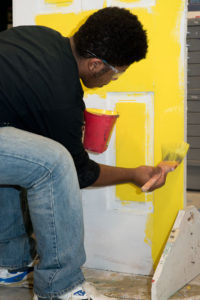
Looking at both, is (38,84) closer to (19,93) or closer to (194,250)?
(19,93)

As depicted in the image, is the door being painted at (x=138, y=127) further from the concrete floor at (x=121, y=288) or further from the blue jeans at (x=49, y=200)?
the blue jeans at (x=49, y=200)

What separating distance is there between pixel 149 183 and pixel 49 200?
0.40m

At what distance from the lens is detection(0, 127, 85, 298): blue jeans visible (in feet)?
3.21

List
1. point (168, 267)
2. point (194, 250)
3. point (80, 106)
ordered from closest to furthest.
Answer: point (80, 106)
point (168, 267)
point (194, 250)

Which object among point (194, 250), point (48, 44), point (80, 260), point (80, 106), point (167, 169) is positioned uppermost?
point (48, 44)

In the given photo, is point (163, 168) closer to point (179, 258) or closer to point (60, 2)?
point (179, 258)

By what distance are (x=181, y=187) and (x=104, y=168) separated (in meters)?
0.39

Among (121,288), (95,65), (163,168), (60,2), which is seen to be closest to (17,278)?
(121,288)

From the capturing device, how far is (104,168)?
4.13 ft

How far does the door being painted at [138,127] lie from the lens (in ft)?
A: 4.61

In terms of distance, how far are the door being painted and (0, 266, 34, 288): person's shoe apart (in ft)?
0.94

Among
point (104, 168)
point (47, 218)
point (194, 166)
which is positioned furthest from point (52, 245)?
point (194, 166)

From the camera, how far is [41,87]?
1.02m

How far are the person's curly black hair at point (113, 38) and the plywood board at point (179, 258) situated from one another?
63 centimetres
